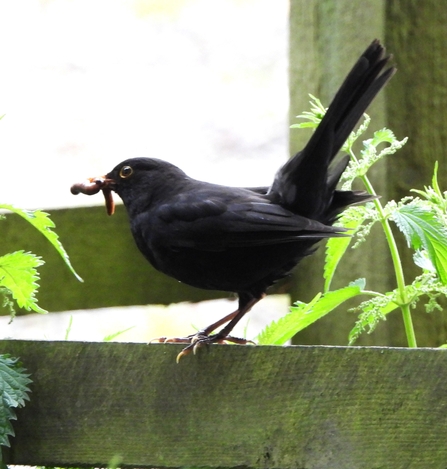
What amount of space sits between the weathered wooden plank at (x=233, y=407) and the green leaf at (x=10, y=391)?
45mm

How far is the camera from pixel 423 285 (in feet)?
5.40

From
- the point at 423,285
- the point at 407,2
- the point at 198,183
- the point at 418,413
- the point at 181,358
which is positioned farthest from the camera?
the point at 198,183

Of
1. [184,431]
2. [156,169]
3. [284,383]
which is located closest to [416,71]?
[156,169]

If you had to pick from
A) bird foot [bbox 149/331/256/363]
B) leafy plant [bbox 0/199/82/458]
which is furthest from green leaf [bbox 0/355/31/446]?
bird foot [bbox 149/331/256/363]

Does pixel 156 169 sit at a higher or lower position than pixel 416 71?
lower

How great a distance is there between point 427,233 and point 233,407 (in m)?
0.49

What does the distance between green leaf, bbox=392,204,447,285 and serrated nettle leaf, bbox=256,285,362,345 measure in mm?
143

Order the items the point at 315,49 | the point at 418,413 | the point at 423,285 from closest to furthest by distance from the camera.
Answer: the point at 418,413
the point at 423,285
the point at 315,49

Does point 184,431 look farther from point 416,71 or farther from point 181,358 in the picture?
point 416,71

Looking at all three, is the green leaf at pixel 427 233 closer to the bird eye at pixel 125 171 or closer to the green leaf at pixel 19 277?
the green leaf at pixel 19 277

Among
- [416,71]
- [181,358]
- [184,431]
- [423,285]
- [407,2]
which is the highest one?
[407,2]

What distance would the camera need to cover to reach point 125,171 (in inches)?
93.4

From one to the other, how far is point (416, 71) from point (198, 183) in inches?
26.7

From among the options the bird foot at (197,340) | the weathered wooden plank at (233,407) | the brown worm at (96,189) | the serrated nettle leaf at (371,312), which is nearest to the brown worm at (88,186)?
the brown worm at (96,189)
